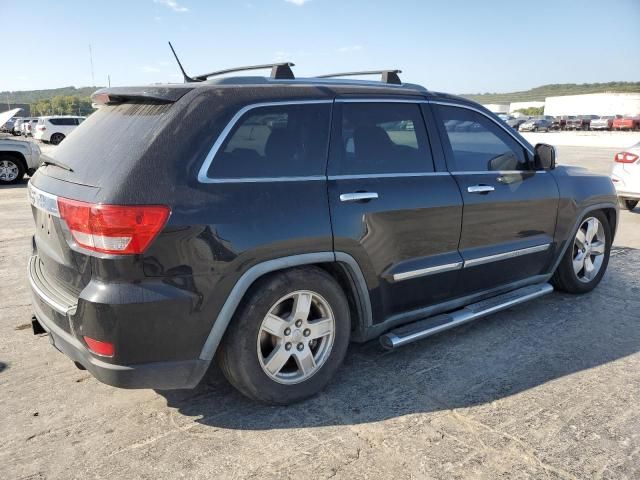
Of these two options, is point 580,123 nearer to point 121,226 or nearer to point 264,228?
point 264,228

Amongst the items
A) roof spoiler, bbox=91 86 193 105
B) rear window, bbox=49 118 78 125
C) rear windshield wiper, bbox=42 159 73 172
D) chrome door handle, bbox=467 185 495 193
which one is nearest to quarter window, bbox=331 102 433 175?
chrome door handle, bbox=467 185 495 193

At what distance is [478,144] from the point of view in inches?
160

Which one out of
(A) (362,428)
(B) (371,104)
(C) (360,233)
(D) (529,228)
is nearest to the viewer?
(A) (362,428)

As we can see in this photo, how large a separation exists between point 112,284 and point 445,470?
71.2 inches

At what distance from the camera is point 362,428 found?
9.41ft

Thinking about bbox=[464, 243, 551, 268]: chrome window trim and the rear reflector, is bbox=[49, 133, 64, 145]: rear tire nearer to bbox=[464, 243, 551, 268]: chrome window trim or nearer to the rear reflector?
bbox=[464, 243, 551, 268]: chrome window trim

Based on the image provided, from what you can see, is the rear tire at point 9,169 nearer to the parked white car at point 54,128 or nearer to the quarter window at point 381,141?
the quarter window at point 381,141

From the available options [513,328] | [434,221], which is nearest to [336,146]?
[434,221]

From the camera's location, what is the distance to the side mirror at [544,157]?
427cm

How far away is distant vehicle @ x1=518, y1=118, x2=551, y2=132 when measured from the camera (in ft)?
178

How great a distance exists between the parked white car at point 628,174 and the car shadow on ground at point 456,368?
15.4 ft

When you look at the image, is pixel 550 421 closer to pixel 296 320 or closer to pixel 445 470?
pixel 445 470

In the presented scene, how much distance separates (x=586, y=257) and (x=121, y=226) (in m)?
4.28

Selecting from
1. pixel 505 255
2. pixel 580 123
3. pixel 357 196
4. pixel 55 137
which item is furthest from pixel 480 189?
pixel 580 123
